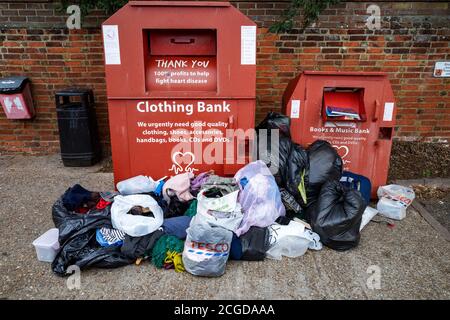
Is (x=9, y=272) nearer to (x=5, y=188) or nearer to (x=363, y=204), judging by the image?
(x=5, y=188)

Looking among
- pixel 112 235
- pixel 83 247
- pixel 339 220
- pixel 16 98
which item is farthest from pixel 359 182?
pixel 16 98

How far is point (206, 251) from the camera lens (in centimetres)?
238

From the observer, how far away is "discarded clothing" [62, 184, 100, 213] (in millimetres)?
2881

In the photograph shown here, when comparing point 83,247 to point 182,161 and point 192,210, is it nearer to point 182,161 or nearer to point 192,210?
point 192,210

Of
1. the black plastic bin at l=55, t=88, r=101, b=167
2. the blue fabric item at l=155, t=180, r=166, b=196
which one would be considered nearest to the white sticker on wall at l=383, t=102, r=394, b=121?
the blue fabric item at l=155, t=180, r=166, b=196

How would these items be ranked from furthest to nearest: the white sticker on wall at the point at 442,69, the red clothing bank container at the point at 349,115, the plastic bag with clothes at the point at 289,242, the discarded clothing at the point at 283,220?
1. the white sticker on wall at the point at 442,69
2. the red clothing bank container at the point at 349,115
3. the discarded clothing at the point at 283,220
4. the plastic bag with clothes at the point at 289,242

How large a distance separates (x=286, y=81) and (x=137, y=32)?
2.38m

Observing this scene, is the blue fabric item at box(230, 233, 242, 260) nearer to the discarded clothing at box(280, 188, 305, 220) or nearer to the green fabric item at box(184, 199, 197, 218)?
the green fabric item at box(184, 199, 197, 218)

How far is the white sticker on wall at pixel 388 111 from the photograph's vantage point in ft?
10.7

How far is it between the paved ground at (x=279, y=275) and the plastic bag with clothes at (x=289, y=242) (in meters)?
0.06

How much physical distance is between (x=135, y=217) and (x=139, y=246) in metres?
0.22

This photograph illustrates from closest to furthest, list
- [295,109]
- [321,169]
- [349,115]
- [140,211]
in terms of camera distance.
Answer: [140,211]
[321,169]
[349,115]
[295,109]

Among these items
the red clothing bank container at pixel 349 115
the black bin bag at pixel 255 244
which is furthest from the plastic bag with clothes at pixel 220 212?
the red clothing bank container at pixel 349 115

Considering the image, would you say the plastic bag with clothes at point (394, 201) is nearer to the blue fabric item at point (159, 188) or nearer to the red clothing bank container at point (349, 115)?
the red clothing bank container at point (349, 115)
